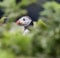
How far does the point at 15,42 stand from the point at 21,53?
0.12 ft

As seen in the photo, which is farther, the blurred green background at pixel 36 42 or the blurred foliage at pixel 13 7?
the blurred foliage at pixel 13 7

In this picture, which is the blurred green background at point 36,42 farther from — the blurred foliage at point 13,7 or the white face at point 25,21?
the white face at point 25,21

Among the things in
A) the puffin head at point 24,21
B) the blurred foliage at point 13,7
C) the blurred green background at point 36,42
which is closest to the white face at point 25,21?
the puffin head at point 24,21

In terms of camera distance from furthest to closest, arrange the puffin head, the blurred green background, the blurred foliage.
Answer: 1. the puffin head
2. the blurred foliage
3. the blurred green background

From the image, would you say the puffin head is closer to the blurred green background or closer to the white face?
the white face

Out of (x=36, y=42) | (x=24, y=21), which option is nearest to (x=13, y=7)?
(x=36, y=42)

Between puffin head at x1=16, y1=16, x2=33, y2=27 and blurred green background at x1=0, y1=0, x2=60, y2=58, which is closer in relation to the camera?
blurred green background at x1=0, y1=0, x2=60, y2=58

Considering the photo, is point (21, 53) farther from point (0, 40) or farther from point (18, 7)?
point (18, 7)

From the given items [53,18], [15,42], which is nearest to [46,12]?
[53,18]

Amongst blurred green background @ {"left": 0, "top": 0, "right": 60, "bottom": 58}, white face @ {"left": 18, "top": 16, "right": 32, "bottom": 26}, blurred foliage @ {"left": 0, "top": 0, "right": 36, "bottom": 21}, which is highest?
blurred foliage @ {"left": 0, "top": 0, "right": 36, "bottom": 21}

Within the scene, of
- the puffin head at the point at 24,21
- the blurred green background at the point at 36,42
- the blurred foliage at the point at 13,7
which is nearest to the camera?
the blurred green background at the point at 36,42

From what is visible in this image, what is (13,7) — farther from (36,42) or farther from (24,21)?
(24,21)

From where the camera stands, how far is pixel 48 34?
2.31ft

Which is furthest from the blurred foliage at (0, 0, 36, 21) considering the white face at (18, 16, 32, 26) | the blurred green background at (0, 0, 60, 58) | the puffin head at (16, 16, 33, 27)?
the white face at (18, 16, 32, 26)
